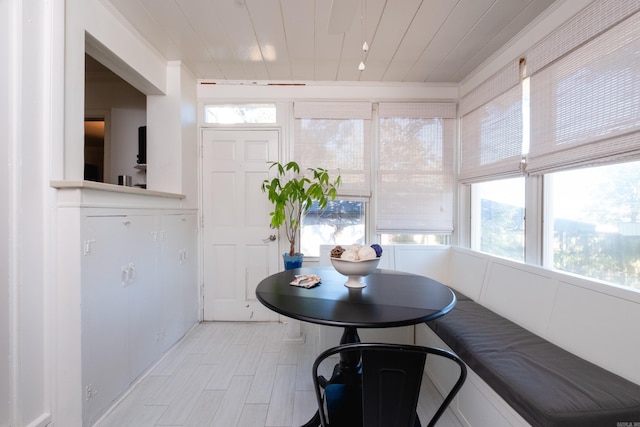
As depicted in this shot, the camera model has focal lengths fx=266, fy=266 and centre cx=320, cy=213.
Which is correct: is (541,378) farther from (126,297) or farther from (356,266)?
(126,297)

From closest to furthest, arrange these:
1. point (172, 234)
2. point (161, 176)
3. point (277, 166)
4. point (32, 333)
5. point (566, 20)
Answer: point (32, 333) < point (566, 20) < point (172, 234) < point (161, 176) < point (277, 166)

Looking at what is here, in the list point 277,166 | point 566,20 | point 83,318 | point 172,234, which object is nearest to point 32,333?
point 83,318

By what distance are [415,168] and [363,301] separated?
203cm

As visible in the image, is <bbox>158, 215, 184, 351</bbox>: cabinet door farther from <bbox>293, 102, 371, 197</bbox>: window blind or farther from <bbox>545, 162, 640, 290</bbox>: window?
<bbox>545, 162, 640, 290</bbox>: window

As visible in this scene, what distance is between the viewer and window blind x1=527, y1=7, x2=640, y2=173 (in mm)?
1364

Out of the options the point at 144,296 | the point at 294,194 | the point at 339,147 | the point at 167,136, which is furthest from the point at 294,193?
the point at 144,296

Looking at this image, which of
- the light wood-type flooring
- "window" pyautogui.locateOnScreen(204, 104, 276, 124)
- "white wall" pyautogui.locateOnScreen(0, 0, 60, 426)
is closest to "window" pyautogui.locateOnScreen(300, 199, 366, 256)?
the light wood-type flooring

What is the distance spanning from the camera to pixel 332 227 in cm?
298

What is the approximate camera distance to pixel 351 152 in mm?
2916

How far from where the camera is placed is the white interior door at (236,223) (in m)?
2.94

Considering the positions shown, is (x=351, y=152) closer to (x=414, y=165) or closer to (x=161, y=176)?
(x=414, y=165)

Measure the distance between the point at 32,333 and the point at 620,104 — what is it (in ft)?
10.9

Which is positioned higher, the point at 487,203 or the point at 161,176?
the point at 161,176

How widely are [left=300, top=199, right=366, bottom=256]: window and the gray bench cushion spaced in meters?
1.45
